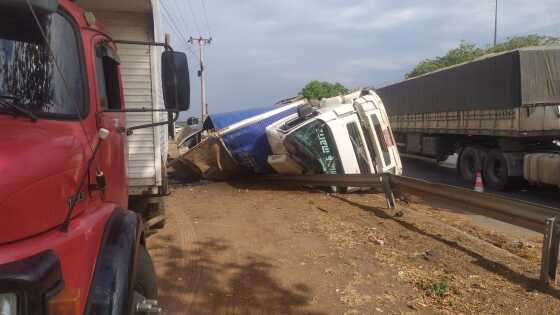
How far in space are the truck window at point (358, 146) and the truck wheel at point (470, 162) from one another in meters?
4.40

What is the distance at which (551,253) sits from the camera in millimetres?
4133

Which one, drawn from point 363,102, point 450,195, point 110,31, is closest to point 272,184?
point 363,102

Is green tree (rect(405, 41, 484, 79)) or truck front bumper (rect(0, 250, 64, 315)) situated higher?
green tree (rect(405, 41, 484, 79))

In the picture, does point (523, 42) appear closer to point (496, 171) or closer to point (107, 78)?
point (496, 171)

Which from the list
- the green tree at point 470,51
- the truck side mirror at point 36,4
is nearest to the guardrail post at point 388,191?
the truck side mirror at point 36,4

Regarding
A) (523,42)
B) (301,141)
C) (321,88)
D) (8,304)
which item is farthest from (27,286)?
(321,88)

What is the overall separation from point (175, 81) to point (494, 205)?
3.59 m

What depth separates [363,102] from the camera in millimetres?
10383

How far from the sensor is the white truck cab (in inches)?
373

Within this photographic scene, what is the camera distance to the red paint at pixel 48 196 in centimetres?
173

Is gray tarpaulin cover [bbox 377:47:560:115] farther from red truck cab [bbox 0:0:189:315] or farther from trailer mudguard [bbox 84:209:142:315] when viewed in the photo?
trailer mudguard [bbox 84:209:142:315]

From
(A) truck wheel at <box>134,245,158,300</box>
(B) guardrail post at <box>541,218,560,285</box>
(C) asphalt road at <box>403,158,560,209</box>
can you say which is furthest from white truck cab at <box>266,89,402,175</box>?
(A) truck wheel at <box>134,245,158,300</box>

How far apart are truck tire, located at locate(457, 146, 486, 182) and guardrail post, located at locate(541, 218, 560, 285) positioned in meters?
8.71

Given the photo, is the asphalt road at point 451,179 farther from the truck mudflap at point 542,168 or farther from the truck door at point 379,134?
the truck door at point 379,134
